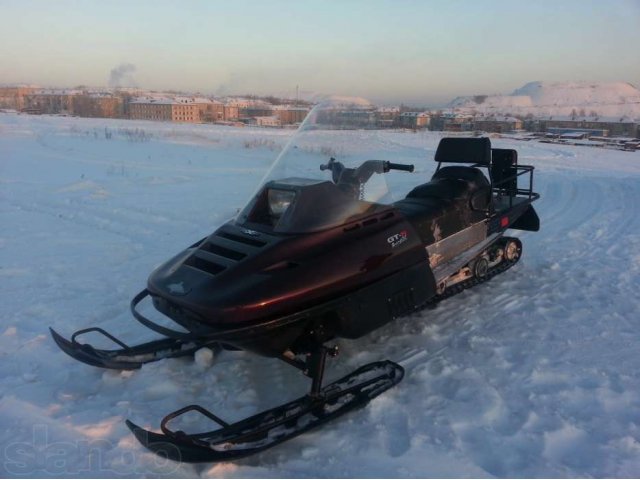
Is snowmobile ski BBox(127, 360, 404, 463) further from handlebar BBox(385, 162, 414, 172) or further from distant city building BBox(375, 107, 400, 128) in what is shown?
distant city building BBox(375, 107, 400, 128)

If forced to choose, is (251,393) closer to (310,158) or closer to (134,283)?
(310,158)

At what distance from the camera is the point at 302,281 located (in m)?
2.91

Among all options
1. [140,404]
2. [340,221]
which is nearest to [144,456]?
[140,404]

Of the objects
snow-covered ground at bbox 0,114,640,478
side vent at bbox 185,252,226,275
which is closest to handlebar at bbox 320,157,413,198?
snow-covered ground at bbox 0,114,640,478

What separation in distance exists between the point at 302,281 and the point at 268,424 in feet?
2.63

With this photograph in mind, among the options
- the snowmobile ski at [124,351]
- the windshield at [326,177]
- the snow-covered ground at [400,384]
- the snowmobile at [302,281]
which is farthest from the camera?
the snowmobile ski at [124,351]

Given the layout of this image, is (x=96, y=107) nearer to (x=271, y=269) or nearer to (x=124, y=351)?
(x=124, y=351)

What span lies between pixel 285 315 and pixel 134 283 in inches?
108

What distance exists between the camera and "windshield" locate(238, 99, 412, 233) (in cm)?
326

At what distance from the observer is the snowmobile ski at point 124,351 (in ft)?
11.2

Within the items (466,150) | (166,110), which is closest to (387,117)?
(466,150)

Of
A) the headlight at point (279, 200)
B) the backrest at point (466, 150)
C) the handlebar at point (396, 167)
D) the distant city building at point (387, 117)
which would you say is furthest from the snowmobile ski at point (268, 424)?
the backrest at point (466, 150)

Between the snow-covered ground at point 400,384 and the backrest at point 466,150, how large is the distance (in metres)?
1.29

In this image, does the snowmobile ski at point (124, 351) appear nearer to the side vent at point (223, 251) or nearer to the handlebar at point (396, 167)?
the side vent at point (223, 251)
